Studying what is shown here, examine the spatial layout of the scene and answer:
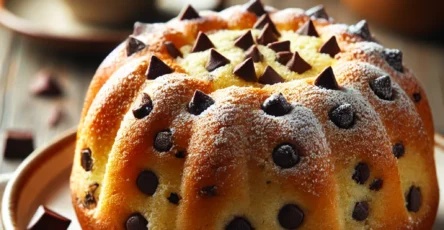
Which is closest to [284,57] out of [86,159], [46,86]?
[86,159]

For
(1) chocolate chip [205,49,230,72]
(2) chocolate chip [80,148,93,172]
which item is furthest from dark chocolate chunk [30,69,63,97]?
(1) chocolate chip [205,49,230,72]

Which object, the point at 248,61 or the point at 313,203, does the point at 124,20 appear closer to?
the point at 248,61

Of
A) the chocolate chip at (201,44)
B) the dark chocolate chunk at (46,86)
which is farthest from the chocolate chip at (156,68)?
the dark chocolate chunk at (46,86)

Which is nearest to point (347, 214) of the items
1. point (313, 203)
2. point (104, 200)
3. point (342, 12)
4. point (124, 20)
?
point (313, 203)

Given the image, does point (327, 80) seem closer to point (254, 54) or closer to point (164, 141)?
point (254, 54)

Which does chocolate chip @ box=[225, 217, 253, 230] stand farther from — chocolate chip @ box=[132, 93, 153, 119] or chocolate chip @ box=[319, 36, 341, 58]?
chocolate chip @ box=[319, 36, 341, 58]

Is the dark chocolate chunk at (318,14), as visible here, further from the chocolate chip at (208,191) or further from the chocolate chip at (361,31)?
the chocolate chip at (208,191)
